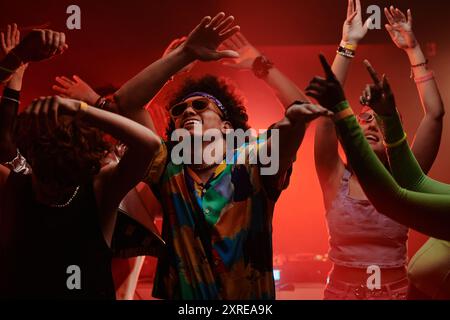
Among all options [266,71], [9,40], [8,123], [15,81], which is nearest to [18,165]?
[8,123]

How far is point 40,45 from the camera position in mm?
2229

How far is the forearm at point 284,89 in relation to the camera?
2340mm

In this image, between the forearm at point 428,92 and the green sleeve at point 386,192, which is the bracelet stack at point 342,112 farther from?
the forearm at point 428,92

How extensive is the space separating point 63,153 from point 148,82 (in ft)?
1.36

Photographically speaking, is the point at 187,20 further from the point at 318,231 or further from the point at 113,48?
the point at 318,231

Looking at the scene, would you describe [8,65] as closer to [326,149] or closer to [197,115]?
[197,115]

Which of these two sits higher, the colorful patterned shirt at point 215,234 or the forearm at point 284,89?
the forearm at point 284,89

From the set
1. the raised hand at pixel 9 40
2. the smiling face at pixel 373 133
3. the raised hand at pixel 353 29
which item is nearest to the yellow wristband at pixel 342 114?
the raised hand at pixel 353 29

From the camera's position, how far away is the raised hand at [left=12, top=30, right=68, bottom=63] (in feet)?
7.26

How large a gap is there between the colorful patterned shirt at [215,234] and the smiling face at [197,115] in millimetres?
205

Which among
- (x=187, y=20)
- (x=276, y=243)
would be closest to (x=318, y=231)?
(x=276, y=243)

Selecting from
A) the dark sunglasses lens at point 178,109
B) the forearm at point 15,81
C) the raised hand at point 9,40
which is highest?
the raised hand at point 9,40

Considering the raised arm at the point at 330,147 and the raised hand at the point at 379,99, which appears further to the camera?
the raised arm at the point at 330,147
